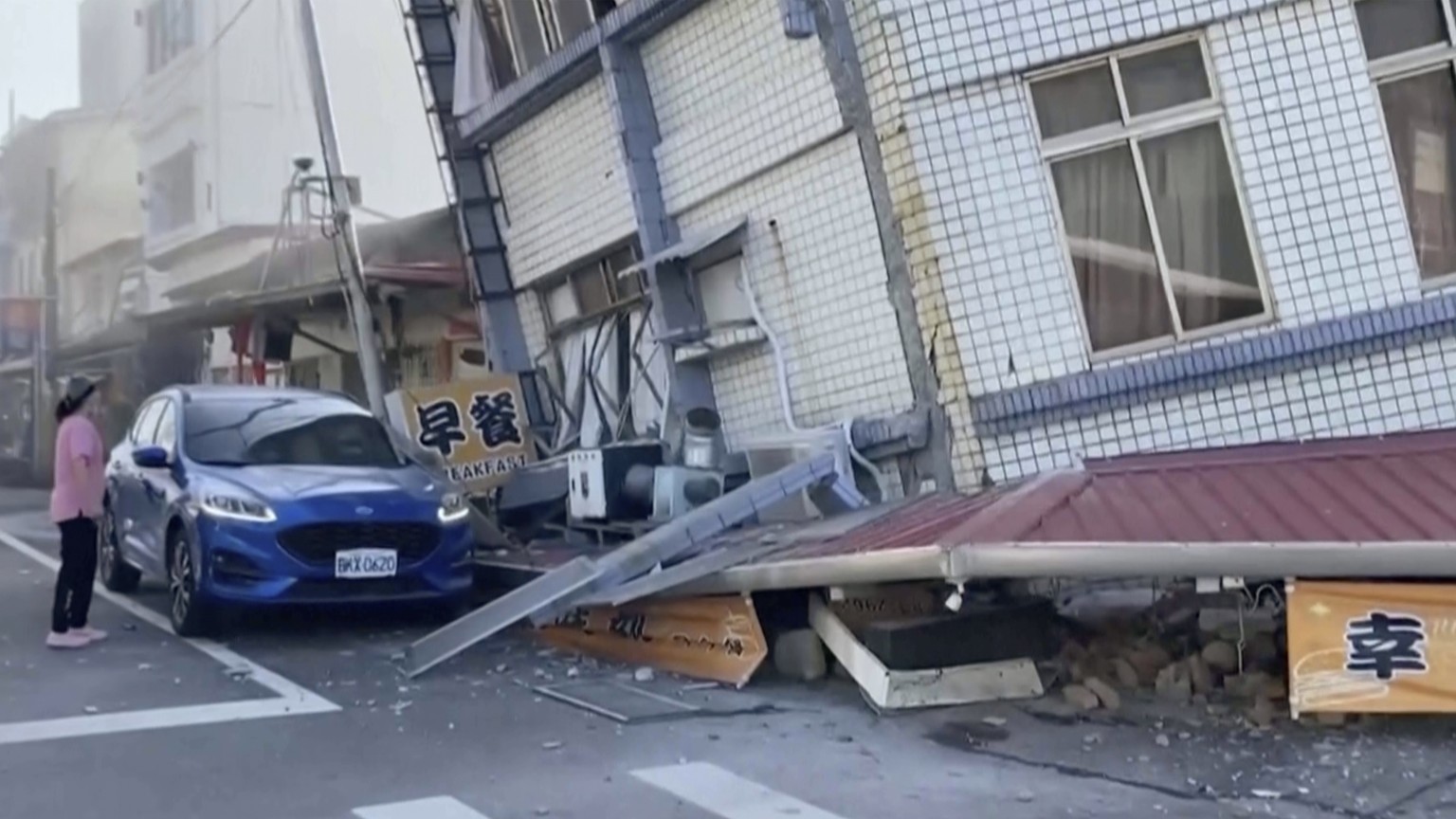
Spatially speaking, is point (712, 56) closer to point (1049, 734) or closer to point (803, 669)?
point (803, 669)

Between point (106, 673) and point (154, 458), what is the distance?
1941mm

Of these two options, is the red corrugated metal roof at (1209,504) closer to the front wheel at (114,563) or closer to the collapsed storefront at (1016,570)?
→ the collapsed storefront at (1016,570)

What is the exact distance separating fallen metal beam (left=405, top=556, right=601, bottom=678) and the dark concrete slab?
0.92 metres

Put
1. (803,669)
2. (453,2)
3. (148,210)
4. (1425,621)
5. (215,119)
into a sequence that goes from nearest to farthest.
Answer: (1425,621), (803,669), (453,2), (215,119), (148,210)

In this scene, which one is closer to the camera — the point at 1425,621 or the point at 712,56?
the point at 1425,621

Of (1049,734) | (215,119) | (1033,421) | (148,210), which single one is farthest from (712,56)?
(148,210)

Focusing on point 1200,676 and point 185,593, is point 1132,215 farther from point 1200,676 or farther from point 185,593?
point 185,593

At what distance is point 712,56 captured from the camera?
37.4ft

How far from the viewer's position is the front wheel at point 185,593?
1032cm

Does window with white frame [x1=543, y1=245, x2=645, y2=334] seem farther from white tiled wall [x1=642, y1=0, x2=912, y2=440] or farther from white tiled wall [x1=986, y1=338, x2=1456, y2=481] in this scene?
white tiled wall [x1=986, y1=338, x2=1456, y2=481]

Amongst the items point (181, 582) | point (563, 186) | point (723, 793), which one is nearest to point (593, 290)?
point (563, 186)

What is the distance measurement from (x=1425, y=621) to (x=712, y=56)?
20.8 feet

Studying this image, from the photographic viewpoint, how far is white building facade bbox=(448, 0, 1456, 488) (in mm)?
9180

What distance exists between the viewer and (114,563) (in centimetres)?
1263
